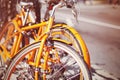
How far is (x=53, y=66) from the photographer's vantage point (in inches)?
89.0

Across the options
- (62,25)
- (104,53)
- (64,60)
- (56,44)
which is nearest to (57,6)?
(62,25)

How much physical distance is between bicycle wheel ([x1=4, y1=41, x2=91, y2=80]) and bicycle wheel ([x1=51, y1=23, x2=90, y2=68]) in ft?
0.30

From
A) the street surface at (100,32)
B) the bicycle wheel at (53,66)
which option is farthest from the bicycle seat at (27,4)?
the bicycle wheel at (53,66)

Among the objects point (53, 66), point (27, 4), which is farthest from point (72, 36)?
point (27, 4)

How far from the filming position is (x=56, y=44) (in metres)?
2.13

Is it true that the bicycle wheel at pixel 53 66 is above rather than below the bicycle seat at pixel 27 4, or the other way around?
below

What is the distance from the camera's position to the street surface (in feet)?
7.79

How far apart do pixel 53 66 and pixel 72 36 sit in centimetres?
32

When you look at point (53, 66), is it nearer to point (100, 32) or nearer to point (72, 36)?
point (72, 36)

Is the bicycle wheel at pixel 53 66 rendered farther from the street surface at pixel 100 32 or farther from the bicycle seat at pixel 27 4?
the bicycle seat at pixel 27 4

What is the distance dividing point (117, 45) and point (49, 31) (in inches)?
29.5

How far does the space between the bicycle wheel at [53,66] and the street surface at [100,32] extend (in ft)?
0.87

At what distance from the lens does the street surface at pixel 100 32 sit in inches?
93.5

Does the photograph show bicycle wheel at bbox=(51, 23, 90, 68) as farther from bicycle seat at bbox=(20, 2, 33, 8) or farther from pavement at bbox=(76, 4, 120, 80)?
bicycle seat at bbox=(20, 2, 33, 8)
